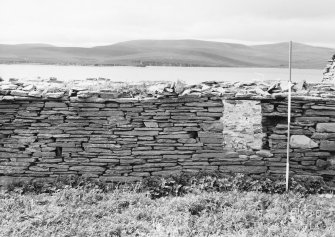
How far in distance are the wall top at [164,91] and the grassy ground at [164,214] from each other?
1700 mm

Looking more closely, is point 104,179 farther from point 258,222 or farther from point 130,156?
point 258,222

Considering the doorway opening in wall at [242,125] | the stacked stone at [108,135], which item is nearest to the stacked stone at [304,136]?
the doorway opening in wall at [242,125]

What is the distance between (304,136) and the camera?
7418 mm

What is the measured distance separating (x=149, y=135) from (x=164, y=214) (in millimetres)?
1735

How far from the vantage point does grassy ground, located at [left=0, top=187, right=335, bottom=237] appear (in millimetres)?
5742

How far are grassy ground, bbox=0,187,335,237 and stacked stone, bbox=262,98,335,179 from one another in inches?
25.6

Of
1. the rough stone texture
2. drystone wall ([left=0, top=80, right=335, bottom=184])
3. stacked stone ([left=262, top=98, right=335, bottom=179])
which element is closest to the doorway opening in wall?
drystone wall ([left=0, top=80, right=335, bottom=184])

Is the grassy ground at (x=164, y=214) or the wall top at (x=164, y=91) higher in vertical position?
the wall top at (x=164, y=91)

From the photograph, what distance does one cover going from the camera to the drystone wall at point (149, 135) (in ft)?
24.4

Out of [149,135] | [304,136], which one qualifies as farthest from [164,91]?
[304,136]

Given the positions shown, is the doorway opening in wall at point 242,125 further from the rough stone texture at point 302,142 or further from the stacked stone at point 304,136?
the rough stone texture at point 302,142

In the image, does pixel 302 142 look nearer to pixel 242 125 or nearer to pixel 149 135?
pixel 242 125

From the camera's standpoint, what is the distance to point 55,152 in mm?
7707

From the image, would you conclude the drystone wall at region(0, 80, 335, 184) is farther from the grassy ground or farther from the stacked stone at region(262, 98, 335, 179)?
the grassy ground
